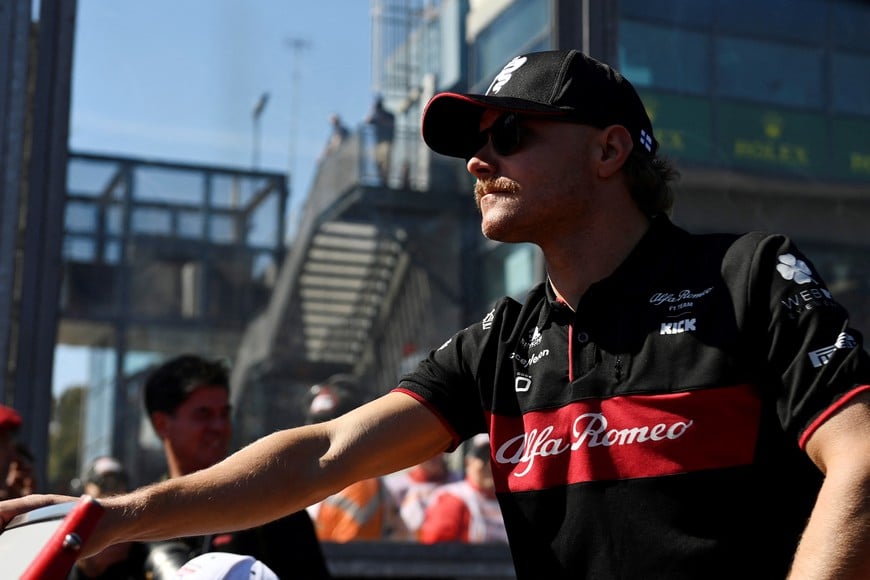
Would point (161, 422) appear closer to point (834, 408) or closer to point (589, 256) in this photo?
point (589, 256)

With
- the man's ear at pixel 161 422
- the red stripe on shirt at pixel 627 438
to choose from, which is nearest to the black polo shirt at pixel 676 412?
the red stripe on shirt at pixel 627 438

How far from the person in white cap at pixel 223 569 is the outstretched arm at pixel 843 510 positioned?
4.23 ft

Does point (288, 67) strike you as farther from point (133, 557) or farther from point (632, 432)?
point (632, 432)

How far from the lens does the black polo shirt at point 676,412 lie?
6.96 feet

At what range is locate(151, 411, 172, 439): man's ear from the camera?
4820 mm

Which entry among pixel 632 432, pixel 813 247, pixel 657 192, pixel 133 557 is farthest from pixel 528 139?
pixel 813 247

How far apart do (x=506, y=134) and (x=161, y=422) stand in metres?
2.67

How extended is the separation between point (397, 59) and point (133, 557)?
2530 millimetres

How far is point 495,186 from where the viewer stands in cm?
255

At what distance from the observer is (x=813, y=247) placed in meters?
6.27

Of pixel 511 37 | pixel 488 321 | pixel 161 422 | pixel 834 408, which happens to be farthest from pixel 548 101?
pixel 511 37

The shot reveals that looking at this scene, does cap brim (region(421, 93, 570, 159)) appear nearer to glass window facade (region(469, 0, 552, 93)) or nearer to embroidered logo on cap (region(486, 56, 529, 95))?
embroidered logo on cap (region(486, 56, 529, 95))

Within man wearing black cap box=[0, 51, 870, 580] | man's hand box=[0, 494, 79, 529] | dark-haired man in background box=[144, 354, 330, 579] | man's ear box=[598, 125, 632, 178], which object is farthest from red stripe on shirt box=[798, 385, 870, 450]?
dark-haired man in background box=[144, 354, 330, 579]

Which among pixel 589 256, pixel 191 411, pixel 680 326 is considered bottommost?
pixel 191 411
